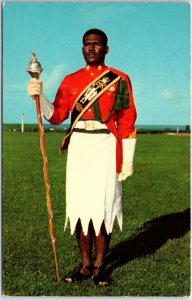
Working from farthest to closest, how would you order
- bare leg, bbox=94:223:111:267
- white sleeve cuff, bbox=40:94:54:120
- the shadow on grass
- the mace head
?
the shadow on grass
bare leg, bbox=94:223:111:267
white sleeve cuff, bbox=40:94:54:120
the mace head

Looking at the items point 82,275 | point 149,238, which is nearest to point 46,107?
point 82,275

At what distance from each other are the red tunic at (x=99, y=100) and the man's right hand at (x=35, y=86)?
0.23 metres

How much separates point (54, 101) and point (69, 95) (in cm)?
13

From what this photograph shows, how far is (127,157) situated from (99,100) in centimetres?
50

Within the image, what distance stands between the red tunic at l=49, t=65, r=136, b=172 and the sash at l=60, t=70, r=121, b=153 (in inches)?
1.1

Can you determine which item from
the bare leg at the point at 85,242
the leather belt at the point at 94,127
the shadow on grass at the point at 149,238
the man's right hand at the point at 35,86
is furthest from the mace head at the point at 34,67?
the shadow on grass at the point at 149,238

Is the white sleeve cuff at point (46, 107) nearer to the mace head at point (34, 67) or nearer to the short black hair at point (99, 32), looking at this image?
the mace head at point (34, 67)

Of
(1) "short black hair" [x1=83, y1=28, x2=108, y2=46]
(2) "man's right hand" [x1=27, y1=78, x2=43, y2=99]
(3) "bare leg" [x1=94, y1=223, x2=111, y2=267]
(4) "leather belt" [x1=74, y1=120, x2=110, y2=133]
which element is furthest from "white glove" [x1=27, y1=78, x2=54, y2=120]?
(3) "bare leg" [x1=94, y1=223, x2=111, y2=267]

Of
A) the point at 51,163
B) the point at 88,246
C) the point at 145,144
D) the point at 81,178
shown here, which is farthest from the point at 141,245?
the point at 145,144

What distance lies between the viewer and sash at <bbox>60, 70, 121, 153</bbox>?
486 cm

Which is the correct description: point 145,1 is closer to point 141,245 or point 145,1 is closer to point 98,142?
point 98,142

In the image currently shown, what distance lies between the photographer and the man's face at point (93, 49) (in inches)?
189

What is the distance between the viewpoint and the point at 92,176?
4.85m

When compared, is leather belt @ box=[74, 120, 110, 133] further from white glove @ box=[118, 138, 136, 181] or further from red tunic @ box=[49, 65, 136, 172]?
white glove @ box=[118, 138, 136, 181]
